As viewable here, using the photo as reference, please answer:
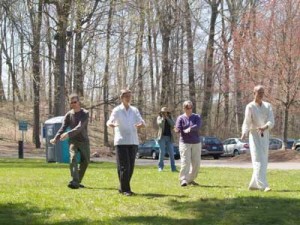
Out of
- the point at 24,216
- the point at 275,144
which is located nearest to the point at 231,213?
the point at 24,216

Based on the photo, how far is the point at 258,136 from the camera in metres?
9.94

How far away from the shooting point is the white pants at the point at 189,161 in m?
10.9

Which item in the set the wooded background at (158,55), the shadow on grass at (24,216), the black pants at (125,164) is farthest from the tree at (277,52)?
the shadow on grass at (24,216)

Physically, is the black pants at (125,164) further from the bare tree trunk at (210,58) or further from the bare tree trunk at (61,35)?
the bare tree trunk at (210,58)

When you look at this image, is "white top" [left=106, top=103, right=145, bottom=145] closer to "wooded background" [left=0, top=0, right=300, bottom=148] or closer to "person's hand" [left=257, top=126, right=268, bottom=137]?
"person's hand" [left=257, top=126, right=268, bottom=137]

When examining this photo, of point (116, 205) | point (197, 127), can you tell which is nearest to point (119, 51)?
point (197, 127)

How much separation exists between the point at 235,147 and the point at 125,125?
27.5 metres

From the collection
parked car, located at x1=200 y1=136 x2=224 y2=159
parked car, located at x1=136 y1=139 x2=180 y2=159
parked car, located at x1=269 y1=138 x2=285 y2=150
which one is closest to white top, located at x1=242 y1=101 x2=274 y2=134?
parked car, located at x1=136 y1=139 x2=180 y2=159

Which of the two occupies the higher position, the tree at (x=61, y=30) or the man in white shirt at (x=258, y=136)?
the tree at (x=61, y=30)

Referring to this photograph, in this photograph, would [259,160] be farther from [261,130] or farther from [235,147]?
[235,147]

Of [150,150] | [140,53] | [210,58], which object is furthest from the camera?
[210,58]

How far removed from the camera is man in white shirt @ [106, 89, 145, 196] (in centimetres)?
916

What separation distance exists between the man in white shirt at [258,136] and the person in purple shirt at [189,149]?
1343 millimetres

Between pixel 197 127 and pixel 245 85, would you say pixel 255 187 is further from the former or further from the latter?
pixel 245 85
